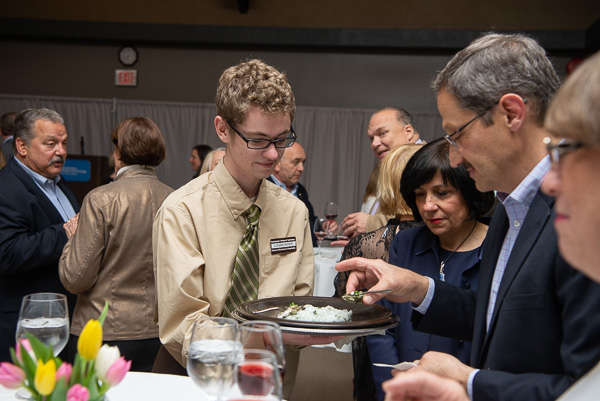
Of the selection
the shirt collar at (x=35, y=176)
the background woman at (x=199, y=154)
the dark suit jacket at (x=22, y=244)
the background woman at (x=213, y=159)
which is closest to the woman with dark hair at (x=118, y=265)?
the dark suit jacket at (x=22, y=244)

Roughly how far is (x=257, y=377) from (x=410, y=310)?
4.07ft

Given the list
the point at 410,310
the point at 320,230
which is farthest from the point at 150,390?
the point at 320,230

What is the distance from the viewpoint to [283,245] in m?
2.01

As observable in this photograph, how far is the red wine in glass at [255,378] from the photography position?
100 cm

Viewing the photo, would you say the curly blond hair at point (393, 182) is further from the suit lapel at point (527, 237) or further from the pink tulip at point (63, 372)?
the pink tulip at point (63, 372)

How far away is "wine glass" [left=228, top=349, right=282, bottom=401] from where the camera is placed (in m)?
1.00

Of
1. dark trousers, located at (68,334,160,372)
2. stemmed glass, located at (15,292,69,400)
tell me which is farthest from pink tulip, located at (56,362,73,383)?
dark trousers, located at (68,334,160,372)

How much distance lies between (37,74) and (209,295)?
9232 millimetres

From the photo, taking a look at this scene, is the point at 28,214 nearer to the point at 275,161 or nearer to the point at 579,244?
the point at 275,161

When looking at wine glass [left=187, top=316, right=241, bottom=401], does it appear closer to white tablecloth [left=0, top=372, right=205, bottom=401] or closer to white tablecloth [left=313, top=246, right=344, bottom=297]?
white tablecloth [left=0, top=372, right=205, bottom=401]

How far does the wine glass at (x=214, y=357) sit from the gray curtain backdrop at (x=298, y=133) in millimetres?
7884

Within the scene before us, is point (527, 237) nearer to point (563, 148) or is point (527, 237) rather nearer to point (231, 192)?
point (563, 148)

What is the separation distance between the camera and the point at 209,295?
1829 millimetres

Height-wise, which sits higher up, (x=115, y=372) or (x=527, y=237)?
(x=527, y=237)
